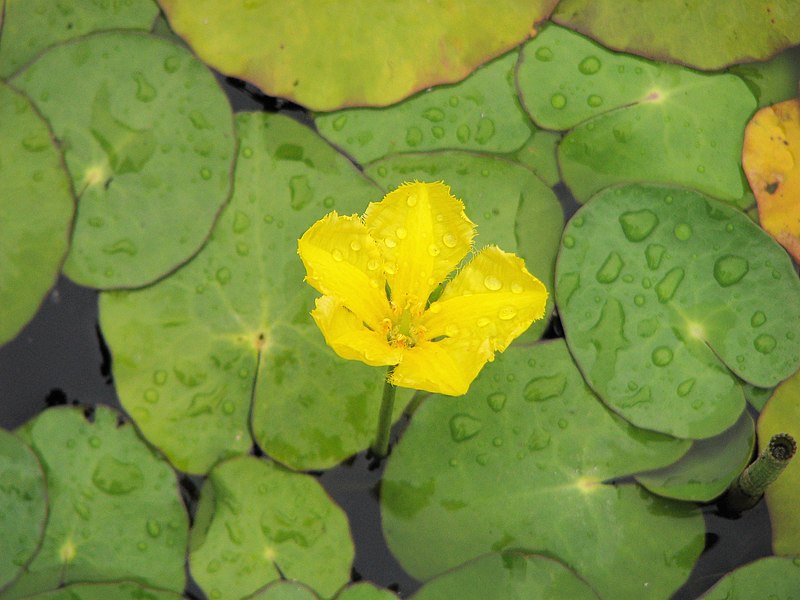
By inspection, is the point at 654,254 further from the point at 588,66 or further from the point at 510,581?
the point at 510,581

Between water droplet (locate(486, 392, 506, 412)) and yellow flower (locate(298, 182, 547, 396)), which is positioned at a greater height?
yellow flower (locate(298, 182, 547, 396))

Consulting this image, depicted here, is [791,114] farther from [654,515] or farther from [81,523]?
[81,523]

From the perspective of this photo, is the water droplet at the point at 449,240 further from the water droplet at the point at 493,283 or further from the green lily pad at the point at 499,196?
the green lily pad at the point at 499,196

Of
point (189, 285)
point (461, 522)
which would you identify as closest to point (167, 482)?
point (189, 285)

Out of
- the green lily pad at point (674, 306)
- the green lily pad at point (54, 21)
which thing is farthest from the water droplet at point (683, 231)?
the green lily pad at point (54, 21)

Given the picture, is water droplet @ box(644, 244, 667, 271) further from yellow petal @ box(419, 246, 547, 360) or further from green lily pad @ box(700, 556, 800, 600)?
green lily pad @ box(700, 556, 800, 600)

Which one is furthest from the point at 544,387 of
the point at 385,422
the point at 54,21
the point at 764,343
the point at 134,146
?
the point at 54,21

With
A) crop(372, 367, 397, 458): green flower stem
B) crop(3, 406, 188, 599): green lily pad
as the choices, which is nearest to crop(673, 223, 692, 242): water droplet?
crop(372, 367, 397, 458): green flower stem
